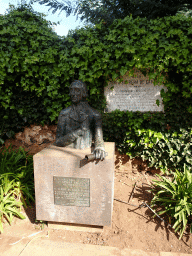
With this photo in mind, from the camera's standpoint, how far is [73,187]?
2.56 m

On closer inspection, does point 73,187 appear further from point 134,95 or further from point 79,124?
point 134,95

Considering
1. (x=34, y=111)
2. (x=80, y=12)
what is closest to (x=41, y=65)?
(x=34, y=111)

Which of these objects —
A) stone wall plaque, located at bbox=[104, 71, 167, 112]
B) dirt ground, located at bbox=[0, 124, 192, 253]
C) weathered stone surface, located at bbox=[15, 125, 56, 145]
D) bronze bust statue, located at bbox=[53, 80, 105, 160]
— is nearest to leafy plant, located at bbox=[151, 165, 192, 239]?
dirt ground, located at bbox=[0, 124, 192, 253]

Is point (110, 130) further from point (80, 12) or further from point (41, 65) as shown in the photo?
point (80, 12)

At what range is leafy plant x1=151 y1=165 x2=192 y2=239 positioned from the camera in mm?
2727

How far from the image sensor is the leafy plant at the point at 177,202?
2.73 m

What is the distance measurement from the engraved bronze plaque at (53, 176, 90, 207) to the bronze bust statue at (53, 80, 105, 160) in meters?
0.53

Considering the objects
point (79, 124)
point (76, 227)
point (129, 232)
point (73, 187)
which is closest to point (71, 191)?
point (73, 187)

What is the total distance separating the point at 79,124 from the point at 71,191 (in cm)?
99

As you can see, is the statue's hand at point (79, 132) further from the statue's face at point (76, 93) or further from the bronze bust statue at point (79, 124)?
the statue's face at point (76, 93)

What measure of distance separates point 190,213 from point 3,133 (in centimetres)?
458

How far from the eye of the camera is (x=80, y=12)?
5723mm

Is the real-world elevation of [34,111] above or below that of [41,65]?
below

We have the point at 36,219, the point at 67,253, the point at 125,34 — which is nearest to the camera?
the point at 67,253
